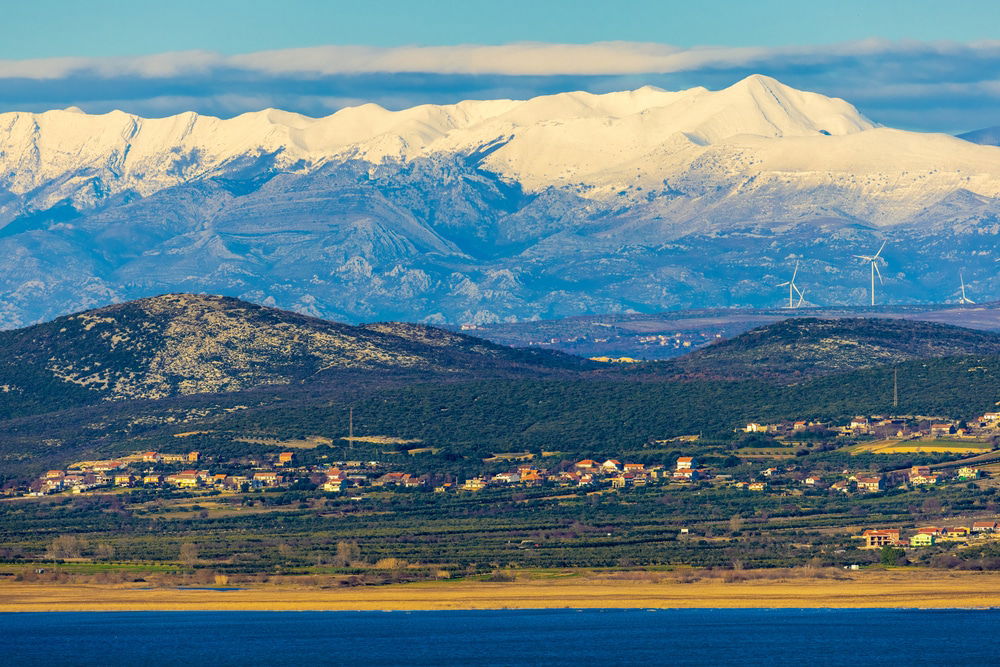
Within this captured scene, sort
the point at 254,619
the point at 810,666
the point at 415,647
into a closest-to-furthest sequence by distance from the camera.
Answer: the point at 810,666, the point at 415,647, the point at 254,619

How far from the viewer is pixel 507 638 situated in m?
179

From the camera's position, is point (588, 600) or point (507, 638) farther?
point (588, 600)

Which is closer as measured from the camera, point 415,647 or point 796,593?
point 415,647

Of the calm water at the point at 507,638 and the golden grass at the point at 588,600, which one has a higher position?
the golden grass at the point at 588,600

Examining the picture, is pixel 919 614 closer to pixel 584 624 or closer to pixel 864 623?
pixel 864 623

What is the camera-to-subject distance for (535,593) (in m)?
199

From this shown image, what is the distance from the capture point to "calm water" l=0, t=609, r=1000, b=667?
170 meters

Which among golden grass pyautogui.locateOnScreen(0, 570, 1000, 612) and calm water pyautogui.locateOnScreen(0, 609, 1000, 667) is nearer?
calm water pyautogui.locateOnScreen(0, 609, 1000, 667)

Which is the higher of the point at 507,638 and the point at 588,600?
the point at 588,600

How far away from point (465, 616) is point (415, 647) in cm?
1516

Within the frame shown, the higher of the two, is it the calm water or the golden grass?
the golden grass

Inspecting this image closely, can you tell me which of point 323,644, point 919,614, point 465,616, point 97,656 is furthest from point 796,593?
point 97,656

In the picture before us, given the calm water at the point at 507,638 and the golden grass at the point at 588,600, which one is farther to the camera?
the golden grass at the point at 588,600

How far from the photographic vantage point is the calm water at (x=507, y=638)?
170 m
